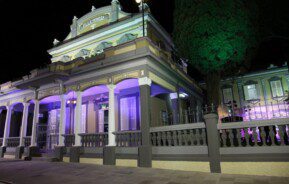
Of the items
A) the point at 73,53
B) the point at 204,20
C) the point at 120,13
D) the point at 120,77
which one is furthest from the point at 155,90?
the point at 73,53

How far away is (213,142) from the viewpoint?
7945 millimetres

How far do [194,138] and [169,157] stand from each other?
1.38 meters

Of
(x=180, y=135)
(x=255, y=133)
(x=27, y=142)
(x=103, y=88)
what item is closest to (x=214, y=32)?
(x=180, y=135)

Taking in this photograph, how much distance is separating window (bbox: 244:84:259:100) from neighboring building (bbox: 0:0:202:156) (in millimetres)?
7131

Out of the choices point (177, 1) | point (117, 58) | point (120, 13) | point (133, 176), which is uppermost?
point (120, 13)

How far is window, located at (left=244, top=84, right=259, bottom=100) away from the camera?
78.4ft

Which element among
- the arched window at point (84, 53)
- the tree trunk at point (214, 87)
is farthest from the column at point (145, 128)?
the arched window at point (84, 53)

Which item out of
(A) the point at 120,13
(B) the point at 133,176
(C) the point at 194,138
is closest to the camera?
(B) the point at 133,176

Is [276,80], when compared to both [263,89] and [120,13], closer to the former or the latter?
[263,89]

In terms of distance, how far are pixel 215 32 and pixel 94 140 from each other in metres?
8.96

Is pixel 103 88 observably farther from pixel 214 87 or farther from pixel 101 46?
pixel 214 87

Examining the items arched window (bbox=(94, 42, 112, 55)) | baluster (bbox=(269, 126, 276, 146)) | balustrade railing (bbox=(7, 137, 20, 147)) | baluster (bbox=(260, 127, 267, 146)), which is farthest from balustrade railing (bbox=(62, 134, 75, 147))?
baluster (bbox=(269, 126, 276, 146))

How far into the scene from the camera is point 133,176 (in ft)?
24.9

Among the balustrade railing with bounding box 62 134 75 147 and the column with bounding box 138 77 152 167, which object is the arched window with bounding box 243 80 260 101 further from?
the balustrade railing with bounding box 62 134 75 147
